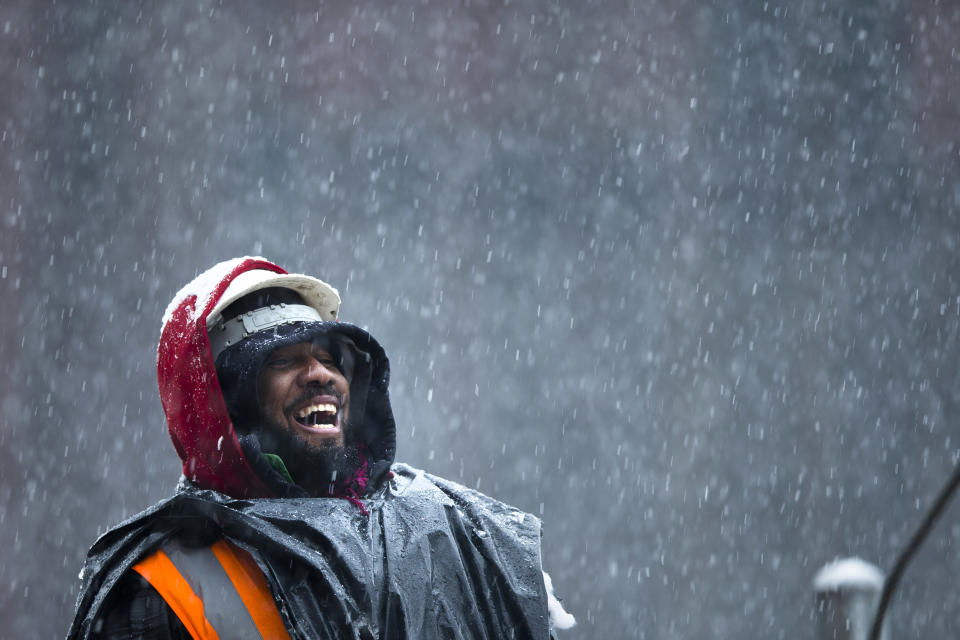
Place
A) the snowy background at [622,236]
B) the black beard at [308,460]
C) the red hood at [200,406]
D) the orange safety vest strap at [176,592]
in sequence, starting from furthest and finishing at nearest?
the snowy background at [622,236], the black beard at [308,460], the red hood at [200,406], the orange safety vest strap at [176,592]

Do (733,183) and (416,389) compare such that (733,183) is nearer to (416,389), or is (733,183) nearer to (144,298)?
(416,389)

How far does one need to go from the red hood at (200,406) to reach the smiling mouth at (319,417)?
6.8 inches

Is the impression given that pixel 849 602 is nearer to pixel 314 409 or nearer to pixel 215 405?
pixel 314 409

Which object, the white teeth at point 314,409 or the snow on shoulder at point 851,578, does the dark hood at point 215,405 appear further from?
the snow on shoulder at point 851,578

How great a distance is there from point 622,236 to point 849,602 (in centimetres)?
476

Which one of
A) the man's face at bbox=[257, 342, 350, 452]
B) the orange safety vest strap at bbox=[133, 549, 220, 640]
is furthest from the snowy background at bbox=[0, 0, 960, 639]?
the orange safety vest strap at bbox=[133, 549, 220, 640]

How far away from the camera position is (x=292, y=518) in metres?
2.04

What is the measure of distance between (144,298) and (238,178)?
112cm

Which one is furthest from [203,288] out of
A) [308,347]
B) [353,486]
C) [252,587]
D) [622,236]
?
[622,236]

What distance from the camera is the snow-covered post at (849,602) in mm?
2693

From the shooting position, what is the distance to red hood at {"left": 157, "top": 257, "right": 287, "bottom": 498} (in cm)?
218

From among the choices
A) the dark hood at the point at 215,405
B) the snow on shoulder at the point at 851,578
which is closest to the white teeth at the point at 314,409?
the dark hood at the point at 215,405

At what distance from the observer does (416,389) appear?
6996 mm

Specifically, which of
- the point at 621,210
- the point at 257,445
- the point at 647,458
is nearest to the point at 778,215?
the point at 621,210
